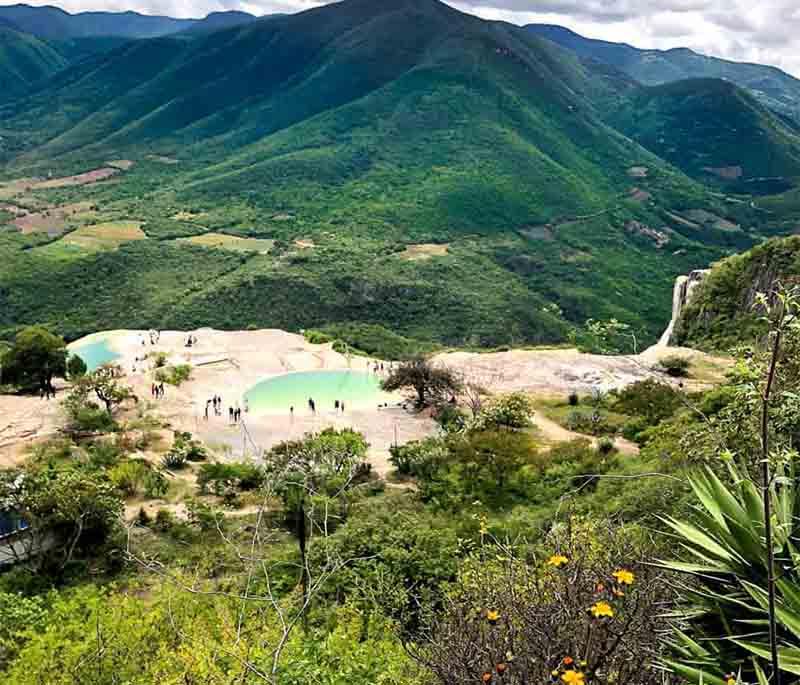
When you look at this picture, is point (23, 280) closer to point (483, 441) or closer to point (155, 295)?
point (155, 295)

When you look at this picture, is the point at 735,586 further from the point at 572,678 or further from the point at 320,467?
the point at 320,467

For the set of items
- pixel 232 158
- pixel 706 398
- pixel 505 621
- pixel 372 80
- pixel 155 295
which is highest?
pixel 372 80

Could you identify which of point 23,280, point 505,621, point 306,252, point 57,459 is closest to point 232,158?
point 306,252

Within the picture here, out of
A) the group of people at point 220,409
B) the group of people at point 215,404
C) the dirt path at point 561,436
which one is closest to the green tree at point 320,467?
the group of people at point 220,409

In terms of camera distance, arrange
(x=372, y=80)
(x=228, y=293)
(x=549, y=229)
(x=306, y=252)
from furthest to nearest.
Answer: (x=372, y=80) → (x=549, y=229) → (x=306, y=252) → (x=228, y=293)

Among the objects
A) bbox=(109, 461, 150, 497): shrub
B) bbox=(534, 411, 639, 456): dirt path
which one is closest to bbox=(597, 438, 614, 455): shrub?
bbox=(534, 411, 639, 456): dirt path

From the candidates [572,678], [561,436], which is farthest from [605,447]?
[572,678]

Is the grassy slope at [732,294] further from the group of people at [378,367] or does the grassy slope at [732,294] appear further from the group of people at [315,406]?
the group of people at [315,406]
